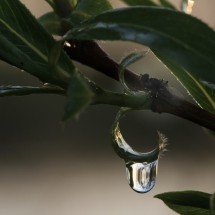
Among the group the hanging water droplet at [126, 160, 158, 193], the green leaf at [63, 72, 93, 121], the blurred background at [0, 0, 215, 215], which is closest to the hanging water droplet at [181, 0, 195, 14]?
the hanging water droplet at [126, 160, 158, 193]

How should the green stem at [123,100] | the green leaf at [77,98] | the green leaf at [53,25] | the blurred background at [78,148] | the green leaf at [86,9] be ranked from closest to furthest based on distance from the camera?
the green leaf at [77,98], the green stem at [123,100], the green leaf at [86,9], the green leaf at [53,25], the blurred background at [78,148]

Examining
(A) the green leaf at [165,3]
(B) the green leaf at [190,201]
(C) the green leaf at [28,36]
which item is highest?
(A) the green leaf at [165,3]

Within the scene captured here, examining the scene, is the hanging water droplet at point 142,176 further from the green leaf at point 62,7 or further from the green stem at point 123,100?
the green leaf at point 62,7

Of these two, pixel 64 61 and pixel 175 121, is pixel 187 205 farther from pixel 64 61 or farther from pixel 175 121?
pixel 175 121

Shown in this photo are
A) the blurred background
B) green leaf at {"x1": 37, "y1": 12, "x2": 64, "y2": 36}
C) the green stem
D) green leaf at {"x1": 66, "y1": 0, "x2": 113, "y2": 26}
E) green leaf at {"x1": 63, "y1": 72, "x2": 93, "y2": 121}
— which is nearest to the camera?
green leaf at {"x1": 63, "y1": 72, "x2": 93, "y2": 121}

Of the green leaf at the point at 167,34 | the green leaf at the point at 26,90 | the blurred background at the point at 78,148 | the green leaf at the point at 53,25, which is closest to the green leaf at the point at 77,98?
the green leaf at the point at 167,34

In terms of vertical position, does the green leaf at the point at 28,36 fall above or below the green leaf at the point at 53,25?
below

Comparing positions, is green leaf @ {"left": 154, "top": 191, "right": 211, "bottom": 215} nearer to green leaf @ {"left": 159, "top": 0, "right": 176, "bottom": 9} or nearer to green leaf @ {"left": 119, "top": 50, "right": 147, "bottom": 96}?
green leaf @ {"left": 119, "top": 50, "right": 147, "bottom": 96}
